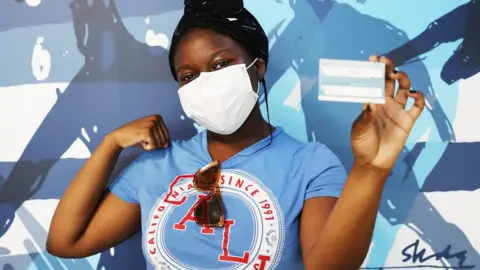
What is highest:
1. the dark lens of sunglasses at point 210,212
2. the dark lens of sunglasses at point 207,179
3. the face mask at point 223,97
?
the face mask at point 223,97

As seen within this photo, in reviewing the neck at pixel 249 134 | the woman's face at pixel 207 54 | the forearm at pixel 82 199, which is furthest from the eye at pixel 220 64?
the forearm at pixel 82 199

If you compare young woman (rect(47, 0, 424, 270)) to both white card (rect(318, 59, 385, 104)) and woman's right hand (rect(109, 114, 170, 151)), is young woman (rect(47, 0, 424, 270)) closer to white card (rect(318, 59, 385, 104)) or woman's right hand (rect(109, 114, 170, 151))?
woman's right hand (rect(109, 114, 170, 151))

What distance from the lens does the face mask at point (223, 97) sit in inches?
40.0

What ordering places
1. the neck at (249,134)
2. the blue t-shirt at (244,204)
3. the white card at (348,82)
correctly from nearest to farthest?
the white card at (348,82) < the blue t-shirt at (244,204) < the neck at (249,134)

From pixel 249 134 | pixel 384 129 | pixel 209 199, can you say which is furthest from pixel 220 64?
pixel 384 129

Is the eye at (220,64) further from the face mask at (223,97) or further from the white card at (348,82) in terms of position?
the white card at (348,82)

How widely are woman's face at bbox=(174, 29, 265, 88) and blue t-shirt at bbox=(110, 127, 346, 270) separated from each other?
17 cm

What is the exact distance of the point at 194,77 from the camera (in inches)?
41.5

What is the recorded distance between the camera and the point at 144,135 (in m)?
1.15

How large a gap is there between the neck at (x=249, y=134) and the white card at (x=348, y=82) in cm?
36

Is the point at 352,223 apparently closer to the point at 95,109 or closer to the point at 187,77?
the point at 187,77

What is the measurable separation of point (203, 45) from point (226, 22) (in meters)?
0.07
